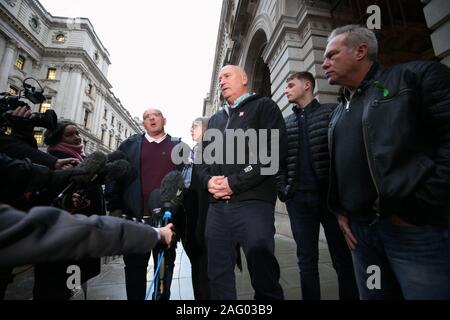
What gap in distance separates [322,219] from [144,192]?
193cm

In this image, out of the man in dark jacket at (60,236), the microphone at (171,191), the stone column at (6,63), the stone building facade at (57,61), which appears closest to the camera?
the man in dark jacket at (60,236)

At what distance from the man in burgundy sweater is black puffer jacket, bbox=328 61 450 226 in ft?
6.03

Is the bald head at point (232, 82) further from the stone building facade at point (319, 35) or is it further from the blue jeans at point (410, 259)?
the stone building facade at point (319, 35)

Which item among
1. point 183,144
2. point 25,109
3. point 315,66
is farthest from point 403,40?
point 25,109

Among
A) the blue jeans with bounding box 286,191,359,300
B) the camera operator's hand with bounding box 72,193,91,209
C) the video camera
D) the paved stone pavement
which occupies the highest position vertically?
the video camera

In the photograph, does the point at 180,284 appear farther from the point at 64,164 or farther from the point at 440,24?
the point at 440,24

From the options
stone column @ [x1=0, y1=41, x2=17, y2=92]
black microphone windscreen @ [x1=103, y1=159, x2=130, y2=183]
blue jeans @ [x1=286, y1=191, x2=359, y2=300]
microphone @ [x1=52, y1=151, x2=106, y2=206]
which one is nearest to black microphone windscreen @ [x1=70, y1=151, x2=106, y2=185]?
microphone @ [x1=52, y1=151, x2=106, y2=206]

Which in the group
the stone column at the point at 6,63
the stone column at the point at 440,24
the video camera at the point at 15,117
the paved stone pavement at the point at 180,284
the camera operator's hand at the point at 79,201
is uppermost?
the stone column at the point at 6,63

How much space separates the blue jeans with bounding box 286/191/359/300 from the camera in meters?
1.99

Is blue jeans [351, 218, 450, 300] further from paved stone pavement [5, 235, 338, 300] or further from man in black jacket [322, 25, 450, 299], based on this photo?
paved stone pavement [5, 235, 338, 300]

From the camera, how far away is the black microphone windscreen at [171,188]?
1407 millimetres

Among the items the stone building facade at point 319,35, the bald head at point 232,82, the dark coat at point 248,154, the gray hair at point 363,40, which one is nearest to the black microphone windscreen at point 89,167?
the dark coat at point 248,154

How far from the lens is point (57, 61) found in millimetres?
31344

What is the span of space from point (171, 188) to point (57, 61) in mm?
41233
